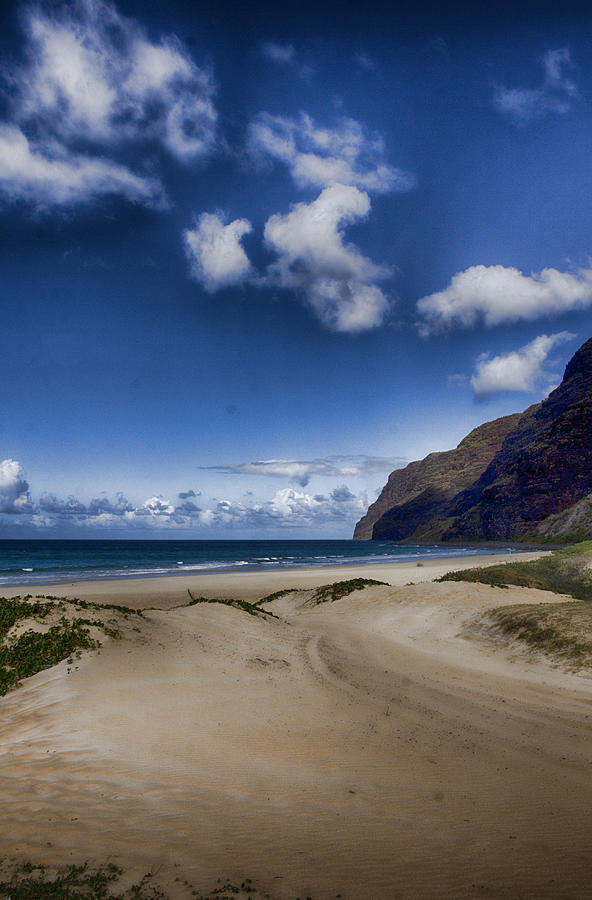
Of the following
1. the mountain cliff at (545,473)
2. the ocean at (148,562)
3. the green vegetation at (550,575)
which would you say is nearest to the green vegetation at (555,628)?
the green vegetation at (550,575)

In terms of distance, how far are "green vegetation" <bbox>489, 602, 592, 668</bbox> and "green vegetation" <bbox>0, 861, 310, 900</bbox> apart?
1034 centimetres

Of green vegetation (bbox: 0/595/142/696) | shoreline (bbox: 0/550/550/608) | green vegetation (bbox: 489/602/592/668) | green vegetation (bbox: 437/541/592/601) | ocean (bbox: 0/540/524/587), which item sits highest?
green vegetation (bbox: 0/595/142/696)

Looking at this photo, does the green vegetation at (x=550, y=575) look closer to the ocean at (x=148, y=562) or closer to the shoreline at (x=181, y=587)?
the shoreline at (x=181, y=587)

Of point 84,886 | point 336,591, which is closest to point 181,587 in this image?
point 336,591

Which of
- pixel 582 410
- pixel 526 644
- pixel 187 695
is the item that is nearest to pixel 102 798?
pixel 187 695

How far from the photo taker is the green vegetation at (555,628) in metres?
11.4

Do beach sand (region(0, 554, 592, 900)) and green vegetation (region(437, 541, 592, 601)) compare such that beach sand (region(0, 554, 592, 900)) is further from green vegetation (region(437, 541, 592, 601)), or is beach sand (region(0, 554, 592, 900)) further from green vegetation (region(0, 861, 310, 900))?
green vegetation (region(437, 541, 592, 601))

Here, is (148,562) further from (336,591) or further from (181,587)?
(336,591)

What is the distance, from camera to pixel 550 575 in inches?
1092

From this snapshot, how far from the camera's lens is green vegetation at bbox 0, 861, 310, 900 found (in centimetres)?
364

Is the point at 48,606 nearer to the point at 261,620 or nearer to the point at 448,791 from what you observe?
the point at 261,620

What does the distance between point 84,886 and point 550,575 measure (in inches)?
1183

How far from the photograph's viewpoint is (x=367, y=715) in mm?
A: 8375

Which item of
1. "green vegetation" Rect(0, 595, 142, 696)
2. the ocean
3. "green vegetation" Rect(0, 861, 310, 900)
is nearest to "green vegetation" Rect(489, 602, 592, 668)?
"green vegetation" Rect(0, 861, 310, 900)
